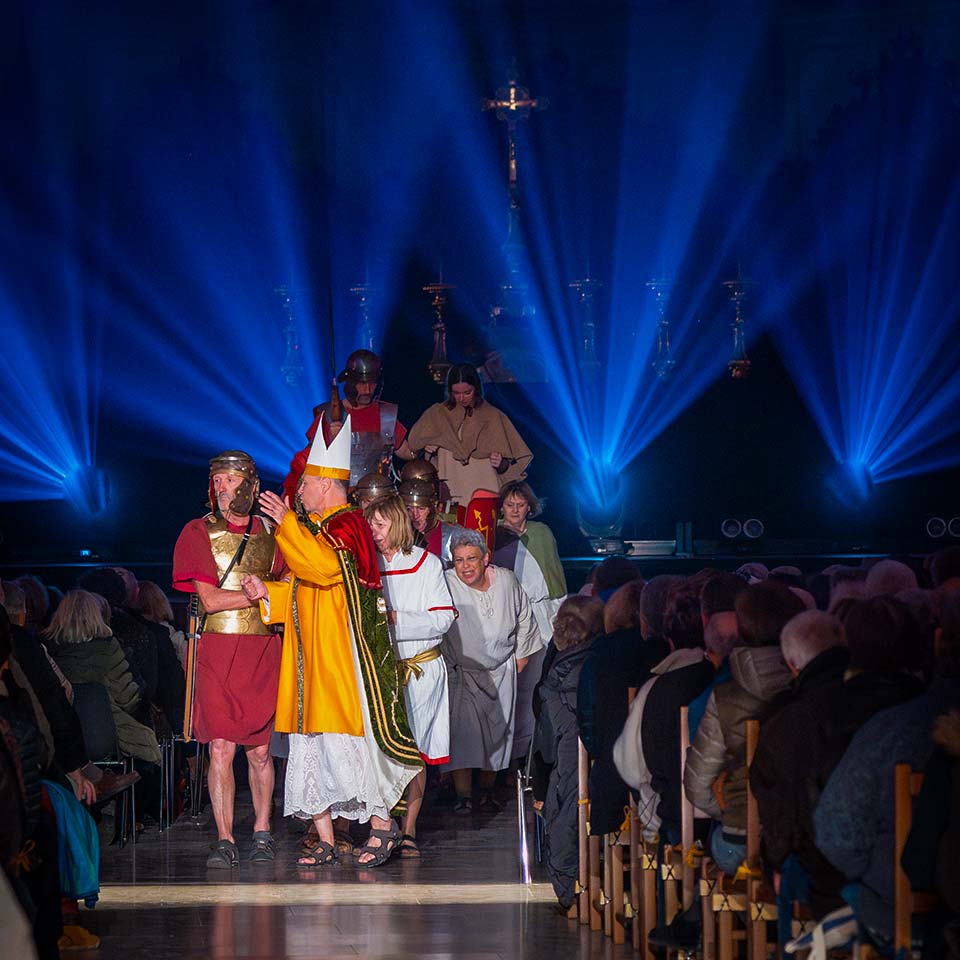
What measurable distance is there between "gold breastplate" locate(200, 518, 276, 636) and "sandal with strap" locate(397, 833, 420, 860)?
1044 millimetres

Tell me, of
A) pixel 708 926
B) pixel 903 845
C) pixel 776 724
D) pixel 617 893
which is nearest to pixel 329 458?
pixel 617 893

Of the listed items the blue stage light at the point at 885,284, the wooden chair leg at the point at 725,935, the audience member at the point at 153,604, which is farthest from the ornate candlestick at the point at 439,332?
the wooden chair leg at the point at 725,935

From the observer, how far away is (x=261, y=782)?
6766mm

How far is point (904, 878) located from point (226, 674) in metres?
3.78

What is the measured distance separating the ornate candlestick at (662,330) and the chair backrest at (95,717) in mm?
6432

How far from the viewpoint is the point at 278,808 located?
26.0 feet

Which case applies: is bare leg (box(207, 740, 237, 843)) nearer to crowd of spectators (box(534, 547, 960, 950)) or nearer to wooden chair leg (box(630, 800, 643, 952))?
crowd of spectators (box(534, 547, 960, 950))

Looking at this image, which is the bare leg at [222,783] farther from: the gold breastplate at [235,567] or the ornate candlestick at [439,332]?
the ornate candlestick at [439,332]

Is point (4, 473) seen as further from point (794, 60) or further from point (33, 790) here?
point (33, 790)

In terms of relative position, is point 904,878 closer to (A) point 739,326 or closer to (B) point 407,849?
(B) point 407,849

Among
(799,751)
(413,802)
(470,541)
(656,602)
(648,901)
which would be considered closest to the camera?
(799,751)

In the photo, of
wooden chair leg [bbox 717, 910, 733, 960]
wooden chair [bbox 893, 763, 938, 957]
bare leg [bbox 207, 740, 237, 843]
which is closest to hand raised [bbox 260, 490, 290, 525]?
bare leg [bbox 207, 740, 237, 843]

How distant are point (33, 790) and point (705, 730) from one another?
1.78 m

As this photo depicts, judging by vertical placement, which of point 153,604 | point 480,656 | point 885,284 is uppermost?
point 885,284
